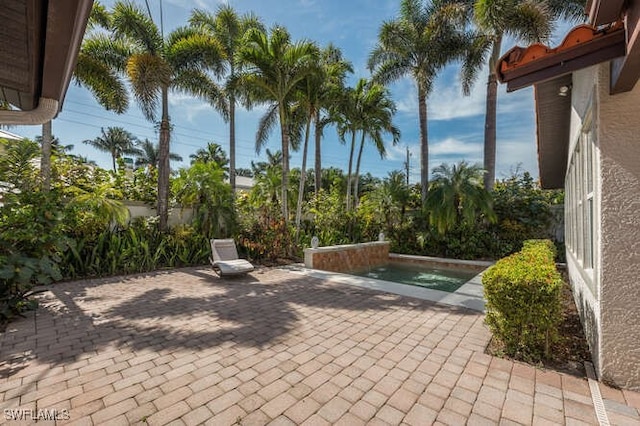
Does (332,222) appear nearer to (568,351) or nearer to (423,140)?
(423,140)

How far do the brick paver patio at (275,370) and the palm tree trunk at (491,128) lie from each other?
1015cm

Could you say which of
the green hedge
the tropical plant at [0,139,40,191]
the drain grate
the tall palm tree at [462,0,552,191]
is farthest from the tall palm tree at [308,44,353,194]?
the drain grate

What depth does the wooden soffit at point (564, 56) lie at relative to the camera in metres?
2.35

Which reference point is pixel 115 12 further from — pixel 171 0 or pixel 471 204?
pixel 471 204

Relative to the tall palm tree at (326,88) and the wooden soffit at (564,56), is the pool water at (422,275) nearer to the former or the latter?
the tall palm tree at (326,88)

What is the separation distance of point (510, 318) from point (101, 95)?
47.7ft

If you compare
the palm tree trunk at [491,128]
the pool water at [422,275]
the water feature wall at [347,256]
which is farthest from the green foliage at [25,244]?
the palm tree trunk at [491,128]

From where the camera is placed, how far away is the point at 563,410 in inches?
101

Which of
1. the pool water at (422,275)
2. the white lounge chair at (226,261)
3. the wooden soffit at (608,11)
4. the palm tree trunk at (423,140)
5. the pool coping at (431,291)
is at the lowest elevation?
the pool water at (422,275)

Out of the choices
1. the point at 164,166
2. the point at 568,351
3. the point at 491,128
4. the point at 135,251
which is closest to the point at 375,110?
the point at 491,128

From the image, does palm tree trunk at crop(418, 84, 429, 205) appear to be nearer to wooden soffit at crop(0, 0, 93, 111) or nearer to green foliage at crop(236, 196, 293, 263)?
green foliage at crop(236, 196, 293, 263)

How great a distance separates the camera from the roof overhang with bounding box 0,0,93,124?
1988mm

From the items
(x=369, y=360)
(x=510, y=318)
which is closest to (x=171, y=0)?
(x=369, y=360)

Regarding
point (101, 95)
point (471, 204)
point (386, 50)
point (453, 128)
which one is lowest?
point (471, 204)
